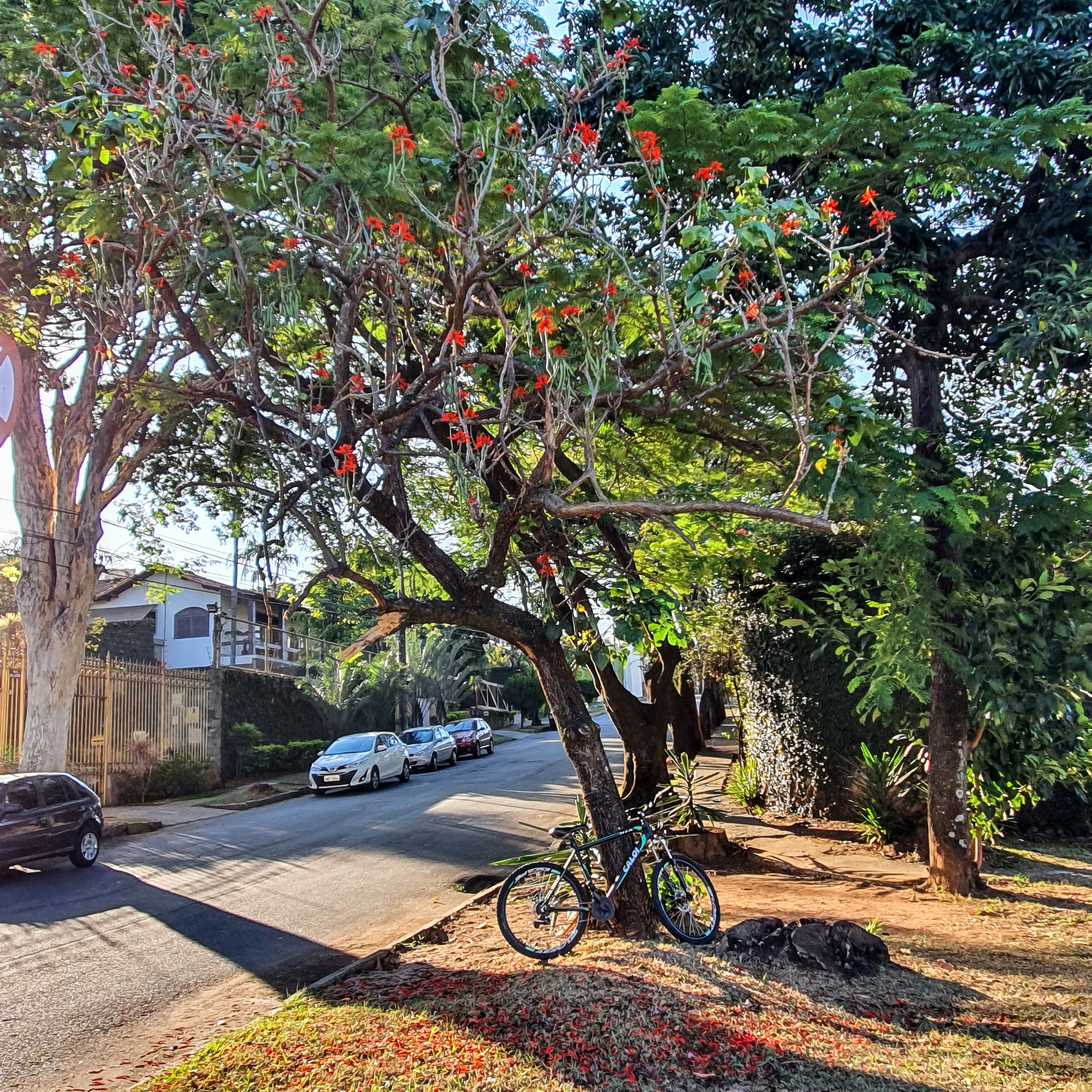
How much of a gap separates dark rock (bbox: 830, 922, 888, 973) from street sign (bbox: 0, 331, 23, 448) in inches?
229

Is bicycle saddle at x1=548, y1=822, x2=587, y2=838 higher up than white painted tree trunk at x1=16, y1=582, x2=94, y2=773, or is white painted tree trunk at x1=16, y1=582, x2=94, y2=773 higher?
white painted tree trunk at x1=16, y1=582, x2=94, y2=773

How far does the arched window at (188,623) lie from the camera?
3588 cm

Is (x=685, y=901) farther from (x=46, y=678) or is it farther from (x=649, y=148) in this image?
(x=46, y=678)

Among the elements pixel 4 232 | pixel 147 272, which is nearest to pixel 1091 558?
pixel 147 272

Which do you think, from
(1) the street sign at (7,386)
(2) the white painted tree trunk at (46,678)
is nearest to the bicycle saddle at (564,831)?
(1) the street sign at (7,386)

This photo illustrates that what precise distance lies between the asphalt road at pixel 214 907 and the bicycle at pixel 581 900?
1626 mm

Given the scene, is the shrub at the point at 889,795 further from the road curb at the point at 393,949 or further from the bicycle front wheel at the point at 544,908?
the bicycle front wheel at the point at 544,908

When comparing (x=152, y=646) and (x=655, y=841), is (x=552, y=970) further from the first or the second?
(x=152, y=646)

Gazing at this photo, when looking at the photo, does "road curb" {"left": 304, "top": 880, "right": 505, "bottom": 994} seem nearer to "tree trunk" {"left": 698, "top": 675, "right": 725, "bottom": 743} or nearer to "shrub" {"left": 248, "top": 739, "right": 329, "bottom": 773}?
"shrub" {"left": 248, "top": 739, "right": 329, "bottom": 773}

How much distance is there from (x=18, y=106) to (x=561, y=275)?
669 cm

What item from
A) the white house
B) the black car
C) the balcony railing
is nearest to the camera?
the black car

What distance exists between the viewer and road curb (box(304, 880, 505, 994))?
6.30m

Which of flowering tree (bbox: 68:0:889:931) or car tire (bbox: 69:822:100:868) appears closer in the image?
flowering tree (bbox: 68:0:889:931)

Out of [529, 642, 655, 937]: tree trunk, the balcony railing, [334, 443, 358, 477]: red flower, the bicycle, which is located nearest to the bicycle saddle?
the bicycle
